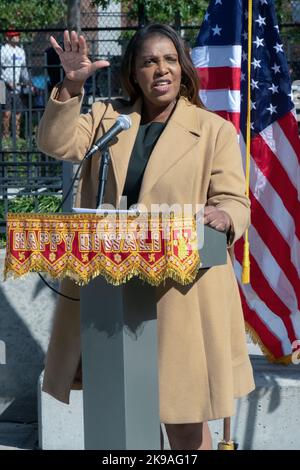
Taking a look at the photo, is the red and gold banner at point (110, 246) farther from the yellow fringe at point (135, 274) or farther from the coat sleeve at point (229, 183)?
the coat sleeve at point (229, 183)

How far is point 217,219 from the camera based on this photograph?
123 inches

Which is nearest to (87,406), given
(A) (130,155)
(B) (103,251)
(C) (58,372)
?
(C) (58,372)

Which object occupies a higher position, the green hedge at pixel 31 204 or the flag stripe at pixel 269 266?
the green hedge at pixel 31 204

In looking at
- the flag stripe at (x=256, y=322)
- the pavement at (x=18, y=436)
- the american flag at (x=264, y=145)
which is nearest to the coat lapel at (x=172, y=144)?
the american flag at (x=264, y=145)

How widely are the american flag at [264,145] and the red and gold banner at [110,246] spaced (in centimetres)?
196

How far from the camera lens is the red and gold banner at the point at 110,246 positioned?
2.86 metres

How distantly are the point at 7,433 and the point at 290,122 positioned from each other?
7.77 feet

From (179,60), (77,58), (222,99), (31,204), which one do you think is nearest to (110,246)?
(77,58)

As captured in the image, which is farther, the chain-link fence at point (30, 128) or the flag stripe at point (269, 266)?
the chain-link fence at point (30, 128)

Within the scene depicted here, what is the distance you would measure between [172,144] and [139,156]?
14cm

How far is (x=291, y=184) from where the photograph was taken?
4844 millimetres

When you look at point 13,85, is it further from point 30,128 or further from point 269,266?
point 269,266

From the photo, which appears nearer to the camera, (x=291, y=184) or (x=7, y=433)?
(x=291, y=184)
